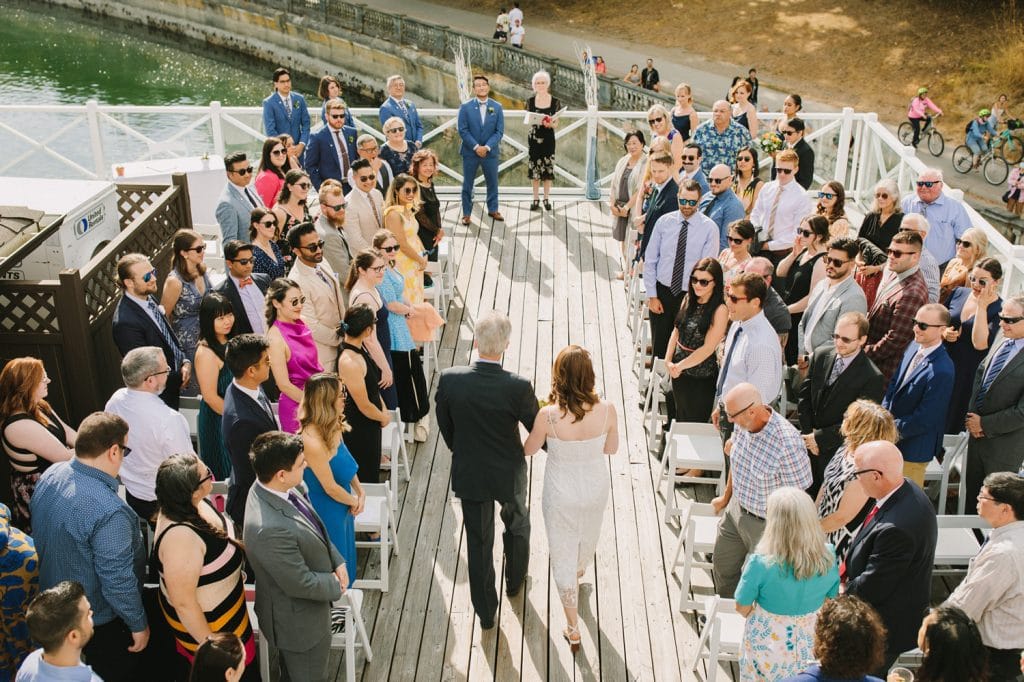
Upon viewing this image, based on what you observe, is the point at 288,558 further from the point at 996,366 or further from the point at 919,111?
the point at 919,111

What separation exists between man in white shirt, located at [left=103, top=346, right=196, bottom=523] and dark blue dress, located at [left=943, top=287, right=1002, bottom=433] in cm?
452

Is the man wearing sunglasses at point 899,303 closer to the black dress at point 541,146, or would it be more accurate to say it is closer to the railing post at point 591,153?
the black dress at point 541,146

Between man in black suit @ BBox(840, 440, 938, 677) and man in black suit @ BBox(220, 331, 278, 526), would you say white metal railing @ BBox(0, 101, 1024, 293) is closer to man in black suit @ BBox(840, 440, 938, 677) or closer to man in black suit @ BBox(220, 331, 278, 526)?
man in black suit @ BBox(840, 440, 938, 677)

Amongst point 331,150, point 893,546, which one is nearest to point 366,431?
point 893,546

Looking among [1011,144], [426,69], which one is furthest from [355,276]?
[426,69]

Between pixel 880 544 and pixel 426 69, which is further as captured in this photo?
pixel 426 69

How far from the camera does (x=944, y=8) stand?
2386 cm

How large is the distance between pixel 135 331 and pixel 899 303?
461 cm

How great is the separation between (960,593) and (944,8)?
23998 millimetres

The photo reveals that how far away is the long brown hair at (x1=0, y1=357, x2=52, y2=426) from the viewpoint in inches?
170

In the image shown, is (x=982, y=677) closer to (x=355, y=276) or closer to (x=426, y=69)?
(x=355, y=276)

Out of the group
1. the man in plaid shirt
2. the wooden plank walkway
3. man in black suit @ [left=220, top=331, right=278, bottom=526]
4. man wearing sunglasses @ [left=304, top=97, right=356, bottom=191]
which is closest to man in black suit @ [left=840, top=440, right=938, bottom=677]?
the man in plaid shirt

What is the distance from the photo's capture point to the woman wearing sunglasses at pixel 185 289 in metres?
5.77

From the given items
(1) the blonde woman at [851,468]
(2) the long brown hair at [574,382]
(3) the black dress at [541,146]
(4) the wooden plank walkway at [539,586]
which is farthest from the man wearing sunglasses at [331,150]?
(1) the blonde woman at [851,468]
